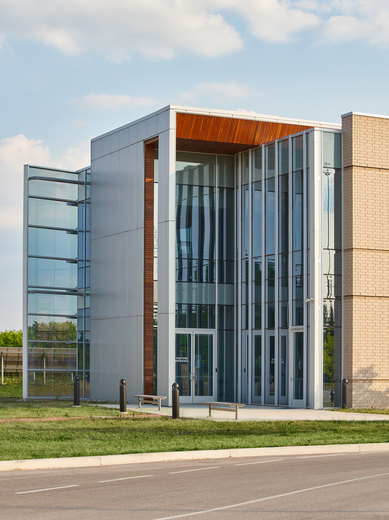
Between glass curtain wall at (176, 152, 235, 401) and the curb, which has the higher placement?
glass curtain wall at (176, 152, 235, 401)

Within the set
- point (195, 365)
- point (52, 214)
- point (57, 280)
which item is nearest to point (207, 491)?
point (195, 365)

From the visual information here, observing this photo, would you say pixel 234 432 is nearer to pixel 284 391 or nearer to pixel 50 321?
pixel 284 391

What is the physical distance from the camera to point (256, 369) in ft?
100

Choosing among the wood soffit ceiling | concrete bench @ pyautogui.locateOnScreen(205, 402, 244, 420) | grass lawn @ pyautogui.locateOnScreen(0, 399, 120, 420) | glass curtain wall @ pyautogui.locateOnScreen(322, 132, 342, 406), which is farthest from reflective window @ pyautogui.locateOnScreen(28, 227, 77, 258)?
concrete bench @ pyautogui.locateOnScreen(205, 402, 244, 420)

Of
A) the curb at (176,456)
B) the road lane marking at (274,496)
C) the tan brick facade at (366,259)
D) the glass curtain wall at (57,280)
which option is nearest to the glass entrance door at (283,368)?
the tan brick facade at (366,259)

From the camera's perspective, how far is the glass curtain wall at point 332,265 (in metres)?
27.9

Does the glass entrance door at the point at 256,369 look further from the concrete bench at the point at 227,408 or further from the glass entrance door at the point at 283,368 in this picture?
the concrete bench at the point at 227,408

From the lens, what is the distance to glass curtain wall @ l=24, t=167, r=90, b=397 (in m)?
34.2

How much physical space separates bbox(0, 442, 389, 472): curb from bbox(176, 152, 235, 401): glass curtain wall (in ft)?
45.2

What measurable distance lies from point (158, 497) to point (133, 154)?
21410 mm

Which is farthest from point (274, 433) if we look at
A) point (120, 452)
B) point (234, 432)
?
point (120, 452)

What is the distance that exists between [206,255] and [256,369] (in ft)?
14.4

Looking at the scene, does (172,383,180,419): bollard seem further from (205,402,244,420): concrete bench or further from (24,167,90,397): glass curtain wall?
(24,167,90,397): glass curtain wall

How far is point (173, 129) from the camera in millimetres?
29234
